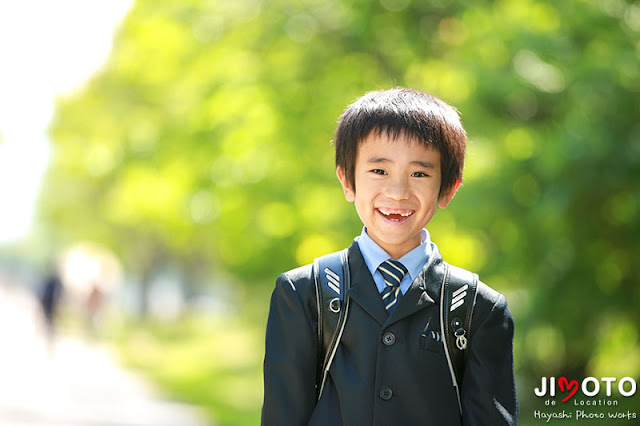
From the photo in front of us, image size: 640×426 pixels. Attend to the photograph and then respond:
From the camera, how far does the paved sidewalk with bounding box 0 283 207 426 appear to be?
972 cm

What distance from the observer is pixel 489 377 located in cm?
214

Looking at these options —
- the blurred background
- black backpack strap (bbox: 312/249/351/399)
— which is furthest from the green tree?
black backpack strap (bbox: 312/249/351/399)

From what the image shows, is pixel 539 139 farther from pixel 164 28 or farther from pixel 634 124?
pixel 164 28

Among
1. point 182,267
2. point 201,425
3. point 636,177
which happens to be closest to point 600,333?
point 636,177

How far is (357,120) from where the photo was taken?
7.50ft

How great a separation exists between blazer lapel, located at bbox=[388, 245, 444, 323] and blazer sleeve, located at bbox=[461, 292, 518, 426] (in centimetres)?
12

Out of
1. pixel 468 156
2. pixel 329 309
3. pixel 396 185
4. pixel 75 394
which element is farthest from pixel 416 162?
pixel 75 394

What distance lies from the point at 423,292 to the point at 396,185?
0.95 ft

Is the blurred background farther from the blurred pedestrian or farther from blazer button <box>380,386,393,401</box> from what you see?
blazer button <box>380,386,393,401</box>

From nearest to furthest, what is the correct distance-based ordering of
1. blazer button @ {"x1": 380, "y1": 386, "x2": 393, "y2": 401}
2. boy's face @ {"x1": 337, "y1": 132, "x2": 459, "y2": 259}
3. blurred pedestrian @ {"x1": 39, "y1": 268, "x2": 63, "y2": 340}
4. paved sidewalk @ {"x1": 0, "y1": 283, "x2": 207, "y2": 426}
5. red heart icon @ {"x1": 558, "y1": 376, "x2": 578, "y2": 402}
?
1. blazer button @ {"x1": 380, "y1": 386, "x2": 393, "y2": 401}
2. boy's face @ {"x1": 337, "y1": 132, "x2": 459, "y2": 259}
3. red heart icon @ {"x1": 558, "y1": 376, "x2": 578, "y2": 402}
4. paved sidewalk @ {"x1": 0, "y1": 283, "x2": 207, "y2": 426}
5. blurred pedestrian @ {"x1": 39, "y1": 268, "x2": 63, "y2": 340}

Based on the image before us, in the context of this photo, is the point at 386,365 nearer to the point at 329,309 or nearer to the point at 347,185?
the point at 329,309

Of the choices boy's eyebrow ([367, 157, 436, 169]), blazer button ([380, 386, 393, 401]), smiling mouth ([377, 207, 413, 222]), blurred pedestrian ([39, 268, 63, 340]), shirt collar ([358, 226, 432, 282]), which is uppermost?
blurred pedestrian ([39, 268, 63, 340])

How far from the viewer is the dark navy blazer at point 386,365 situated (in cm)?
212

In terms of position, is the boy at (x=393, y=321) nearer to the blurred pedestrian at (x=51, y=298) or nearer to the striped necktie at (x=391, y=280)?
the striped necktie at (x=391, y=280)
